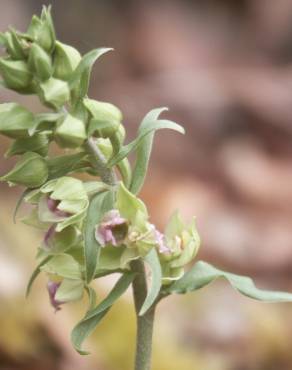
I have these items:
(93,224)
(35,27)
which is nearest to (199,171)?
(93,224)

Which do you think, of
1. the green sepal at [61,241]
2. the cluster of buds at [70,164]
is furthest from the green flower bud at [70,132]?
the green sepal at [61,241]

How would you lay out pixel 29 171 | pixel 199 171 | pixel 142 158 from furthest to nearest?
pixel 199 171 → pixel 142 158 → pixel 29 171

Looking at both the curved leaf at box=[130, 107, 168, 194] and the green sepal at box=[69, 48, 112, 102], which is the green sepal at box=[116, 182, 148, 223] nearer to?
the curved leaf at box=[130, 107, 168, 194]

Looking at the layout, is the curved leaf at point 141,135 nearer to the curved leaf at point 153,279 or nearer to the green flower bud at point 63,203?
the green flower bud at point 63,203

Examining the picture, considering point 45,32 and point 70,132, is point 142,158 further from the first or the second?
point 45,32

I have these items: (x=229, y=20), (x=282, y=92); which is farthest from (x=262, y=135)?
(x=229, y=20)

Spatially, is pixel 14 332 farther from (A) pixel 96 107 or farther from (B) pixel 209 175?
(B) pixel 209 175

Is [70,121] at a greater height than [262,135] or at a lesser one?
greater
